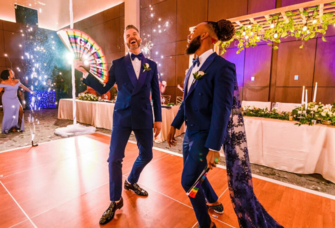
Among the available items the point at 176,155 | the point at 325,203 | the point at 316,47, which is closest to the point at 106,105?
the point at 176,155

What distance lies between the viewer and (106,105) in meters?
5.64

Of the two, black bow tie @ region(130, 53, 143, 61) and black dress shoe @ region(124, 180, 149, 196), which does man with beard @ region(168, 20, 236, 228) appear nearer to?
black bow tie @ region(130, 53, 143, 61)

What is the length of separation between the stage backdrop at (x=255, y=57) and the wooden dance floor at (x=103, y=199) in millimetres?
4137

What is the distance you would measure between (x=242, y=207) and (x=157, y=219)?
81cm

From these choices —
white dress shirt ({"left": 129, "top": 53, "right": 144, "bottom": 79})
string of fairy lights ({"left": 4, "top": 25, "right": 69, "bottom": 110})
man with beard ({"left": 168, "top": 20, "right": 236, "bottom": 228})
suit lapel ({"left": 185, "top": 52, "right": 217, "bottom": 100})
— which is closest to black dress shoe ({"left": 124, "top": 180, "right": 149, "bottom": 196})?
man with beard ({"left": 168, "top": 20, "right": 236, "bottom": 228})

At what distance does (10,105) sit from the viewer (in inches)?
207

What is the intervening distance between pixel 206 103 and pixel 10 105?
623cm

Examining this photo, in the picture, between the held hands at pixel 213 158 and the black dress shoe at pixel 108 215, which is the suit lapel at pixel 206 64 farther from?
the black dress shoe at pixel 108 215

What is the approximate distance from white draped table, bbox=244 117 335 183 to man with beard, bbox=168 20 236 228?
219 cm

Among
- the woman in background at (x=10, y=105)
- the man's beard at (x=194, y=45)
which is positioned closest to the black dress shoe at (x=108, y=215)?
the man's beard at (x=194, y=45)

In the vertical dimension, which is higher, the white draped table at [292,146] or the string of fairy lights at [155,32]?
the string of fairy lights at [155,32]

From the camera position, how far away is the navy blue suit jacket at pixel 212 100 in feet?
3.78

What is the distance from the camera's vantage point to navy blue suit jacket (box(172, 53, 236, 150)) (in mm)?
1153

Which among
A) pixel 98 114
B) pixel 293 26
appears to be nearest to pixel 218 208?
pixel 293 26
